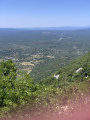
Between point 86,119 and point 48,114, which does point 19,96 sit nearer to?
point 48,114

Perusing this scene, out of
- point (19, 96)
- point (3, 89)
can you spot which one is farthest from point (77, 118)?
point (3, 89)

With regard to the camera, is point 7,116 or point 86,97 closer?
point 7,116

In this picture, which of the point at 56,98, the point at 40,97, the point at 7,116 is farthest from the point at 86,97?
the point at 7,116

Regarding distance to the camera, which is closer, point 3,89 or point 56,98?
point 56,98

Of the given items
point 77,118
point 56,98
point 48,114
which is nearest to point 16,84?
point 56,98

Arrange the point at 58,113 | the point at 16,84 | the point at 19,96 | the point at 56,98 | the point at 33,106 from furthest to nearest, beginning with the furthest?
the point at 16,84, the point at 19,96, the point at 56,98, the point at 33,106, the point at 58,113

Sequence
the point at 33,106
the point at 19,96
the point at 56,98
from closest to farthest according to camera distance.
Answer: the point at 33,106, the point at 56,98, the point at 19,96

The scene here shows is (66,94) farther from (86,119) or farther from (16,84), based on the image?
(16,84)

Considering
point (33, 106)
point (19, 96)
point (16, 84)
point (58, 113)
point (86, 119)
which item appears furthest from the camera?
point (16, 84)

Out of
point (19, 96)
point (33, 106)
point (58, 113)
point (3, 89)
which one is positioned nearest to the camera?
point (58, 113)
